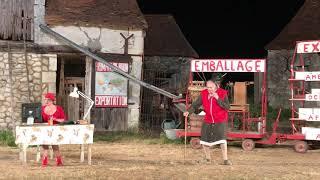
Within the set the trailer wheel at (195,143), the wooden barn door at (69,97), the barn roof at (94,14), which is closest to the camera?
the trailer wheel at (195,143)

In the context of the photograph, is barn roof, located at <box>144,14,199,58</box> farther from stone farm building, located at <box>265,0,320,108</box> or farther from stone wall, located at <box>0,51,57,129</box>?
stone wall, located at <box>0,51,57,129</box>

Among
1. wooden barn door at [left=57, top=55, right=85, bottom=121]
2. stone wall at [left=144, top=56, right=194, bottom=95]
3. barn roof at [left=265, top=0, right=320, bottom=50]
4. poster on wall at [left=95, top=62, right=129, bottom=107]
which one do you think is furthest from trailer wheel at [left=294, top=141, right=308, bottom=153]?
stone wall at [left=144, top=56, right=194, bottom=95]

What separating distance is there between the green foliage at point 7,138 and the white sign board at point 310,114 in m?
7.37

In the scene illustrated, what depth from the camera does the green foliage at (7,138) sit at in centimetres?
1550

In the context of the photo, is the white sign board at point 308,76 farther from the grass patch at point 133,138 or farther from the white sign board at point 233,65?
the grass patch at point 133,138

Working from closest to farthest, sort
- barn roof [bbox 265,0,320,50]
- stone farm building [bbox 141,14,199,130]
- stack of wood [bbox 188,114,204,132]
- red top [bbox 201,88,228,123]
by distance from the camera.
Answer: red top [bbox 201,88,228,123]
stack of wood [bbox 188,114,204,132]
barn roof [bbox 265,0,320,50]
stone farm building [bbox 141,14,199,130]

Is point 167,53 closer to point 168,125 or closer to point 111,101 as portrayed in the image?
point 168,125

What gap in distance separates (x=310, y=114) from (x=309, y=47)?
64.3 inches

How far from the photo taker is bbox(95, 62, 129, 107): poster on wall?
1830 cm

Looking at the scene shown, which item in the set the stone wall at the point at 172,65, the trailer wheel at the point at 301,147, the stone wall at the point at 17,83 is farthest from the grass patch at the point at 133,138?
the stone wall at the point at 172,65

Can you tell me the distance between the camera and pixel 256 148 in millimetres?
15219

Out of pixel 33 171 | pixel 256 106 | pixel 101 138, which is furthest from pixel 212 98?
pixel 256 106

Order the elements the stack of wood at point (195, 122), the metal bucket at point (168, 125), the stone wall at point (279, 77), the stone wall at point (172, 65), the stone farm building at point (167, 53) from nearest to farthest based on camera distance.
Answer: the stack of wood at point (195, 122) < the metal bucket at point (168, 125) < the stone wall at point (279, 77) < the stone farm building at point (167, 53) < the stone wall at point (172, 65)

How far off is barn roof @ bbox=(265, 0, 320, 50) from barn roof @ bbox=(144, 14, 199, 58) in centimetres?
421
